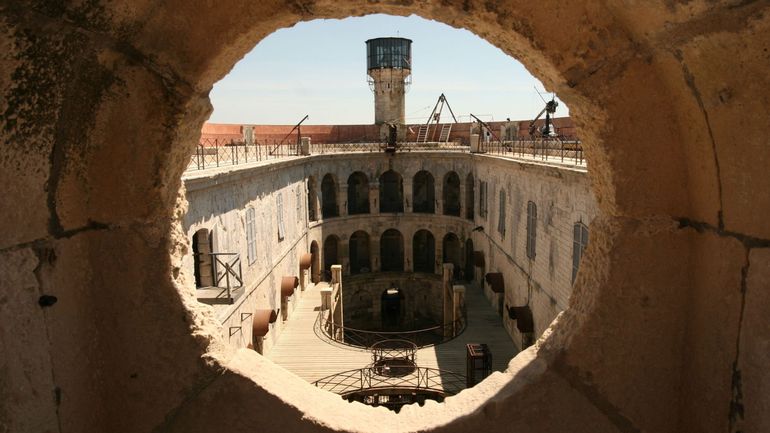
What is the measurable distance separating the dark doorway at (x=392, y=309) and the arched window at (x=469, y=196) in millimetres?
5983

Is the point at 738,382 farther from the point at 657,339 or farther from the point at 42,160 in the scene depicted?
the point at 42,160

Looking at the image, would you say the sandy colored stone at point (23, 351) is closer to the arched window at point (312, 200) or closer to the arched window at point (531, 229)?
the arched window at point (531, 229)

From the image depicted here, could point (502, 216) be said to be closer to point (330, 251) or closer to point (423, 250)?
point (423, 250)

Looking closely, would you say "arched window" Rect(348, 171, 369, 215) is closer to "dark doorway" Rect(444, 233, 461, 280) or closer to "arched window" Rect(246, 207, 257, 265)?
"dark doorway" Rect(444, 233, 461, 280)

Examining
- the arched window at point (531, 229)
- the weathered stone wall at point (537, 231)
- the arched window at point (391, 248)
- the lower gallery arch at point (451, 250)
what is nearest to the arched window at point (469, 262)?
the lower gallery arch at point (451, 250)

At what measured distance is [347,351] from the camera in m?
16.8

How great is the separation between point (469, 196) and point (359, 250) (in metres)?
8.37

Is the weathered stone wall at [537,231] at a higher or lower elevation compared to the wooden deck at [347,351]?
higher

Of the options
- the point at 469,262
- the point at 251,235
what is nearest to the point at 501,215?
the point at 469,262

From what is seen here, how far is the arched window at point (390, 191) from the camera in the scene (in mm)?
32969

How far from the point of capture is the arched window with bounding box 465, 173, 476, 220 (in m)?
27.3

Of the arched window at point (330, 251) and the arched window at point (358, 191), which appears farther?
the arched window at point (358, 191)

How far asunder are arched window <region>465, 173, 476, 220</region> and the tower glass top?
546 inches

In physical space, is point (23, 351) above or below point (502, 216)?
Answer: above
